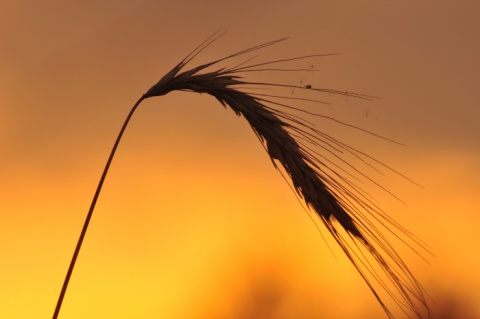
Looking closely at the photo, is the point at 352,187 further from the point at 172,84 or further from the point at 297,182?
the point at 172,84

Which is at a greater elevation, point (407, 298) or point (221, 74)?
point (221, 74)

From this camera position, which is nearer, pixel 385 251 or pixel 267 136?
pixel 385 251

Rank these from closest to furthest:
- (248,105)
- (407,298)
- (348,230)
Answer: (407,298) < (348,230) < (248,105)

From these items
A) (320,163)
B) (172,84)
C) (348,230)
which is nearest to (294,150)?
(320,163)

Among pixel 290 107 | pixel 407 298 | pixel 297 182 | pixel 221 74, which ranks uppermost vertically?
pixel 221 74

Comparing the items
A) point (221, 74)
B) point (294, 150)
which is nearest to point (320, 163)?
point (294, 150)

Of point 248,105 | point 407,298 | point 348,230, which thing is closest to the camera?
point 407,298

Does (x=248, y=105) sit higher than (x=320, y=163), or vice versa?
(x=248, y=105)

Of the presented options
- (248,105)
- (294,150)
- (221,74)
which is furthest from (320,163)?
(221,74)

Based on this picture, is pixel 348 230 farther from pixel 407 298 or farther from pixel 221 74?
pixel 221 74

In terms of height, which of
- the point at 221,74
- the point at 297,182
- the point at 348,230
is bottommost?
the point at 348,230
